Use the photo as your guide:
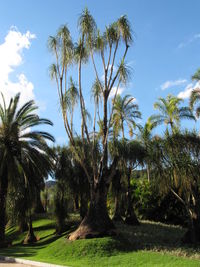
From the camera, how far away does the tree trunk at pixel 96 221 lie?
15092 millimetres

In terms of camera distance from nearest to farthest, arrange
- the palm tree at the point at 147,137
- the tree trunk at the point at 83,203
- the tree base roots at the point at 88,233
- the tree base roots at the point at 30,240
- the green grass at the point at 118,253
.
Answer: the green grass at the point at 118,253, the tree base roots at the point at 88,233, the palm tree at the point at 147,137, the tree base roots at the point at 30,240, the tree trunk at the point at 83,203

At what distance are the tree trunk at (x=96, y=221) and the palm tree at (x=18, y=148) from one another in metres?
5.23

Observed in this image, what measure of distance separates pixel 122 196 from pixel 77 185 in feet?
15.2

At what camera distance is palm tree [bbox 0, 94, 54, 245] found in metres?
18.8

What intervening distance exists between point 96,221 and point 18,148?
7314 millimetres

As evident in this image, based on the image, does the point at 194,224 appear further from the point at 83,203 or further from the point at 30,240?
the point at 30,240

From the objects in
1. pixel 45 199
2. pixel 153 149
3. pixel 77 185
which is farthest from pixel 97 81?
pixel 45 199

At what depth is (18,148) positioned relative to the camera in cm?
1938

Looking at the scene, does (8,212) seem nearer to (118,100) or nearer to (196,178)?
(118,100)

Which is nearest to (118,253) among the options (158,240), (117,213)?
(158,240)

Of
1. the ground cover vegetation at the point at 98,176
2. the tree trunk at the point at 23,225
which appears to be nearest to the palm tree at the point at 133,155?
the ground cover vegetation at the point at 98,176

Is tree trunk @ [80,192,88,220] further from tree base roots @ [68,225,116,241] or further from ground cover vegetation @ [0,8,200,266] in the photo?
tree base roots @ [68,225,116,241]

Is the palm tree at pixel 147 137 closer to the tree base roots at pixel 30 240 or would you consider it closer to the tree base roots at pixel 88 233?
the tree base roots at pixel 88 233

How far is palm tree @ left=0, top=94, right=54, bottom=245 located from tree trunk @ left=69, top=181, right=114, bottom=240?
5.23m
